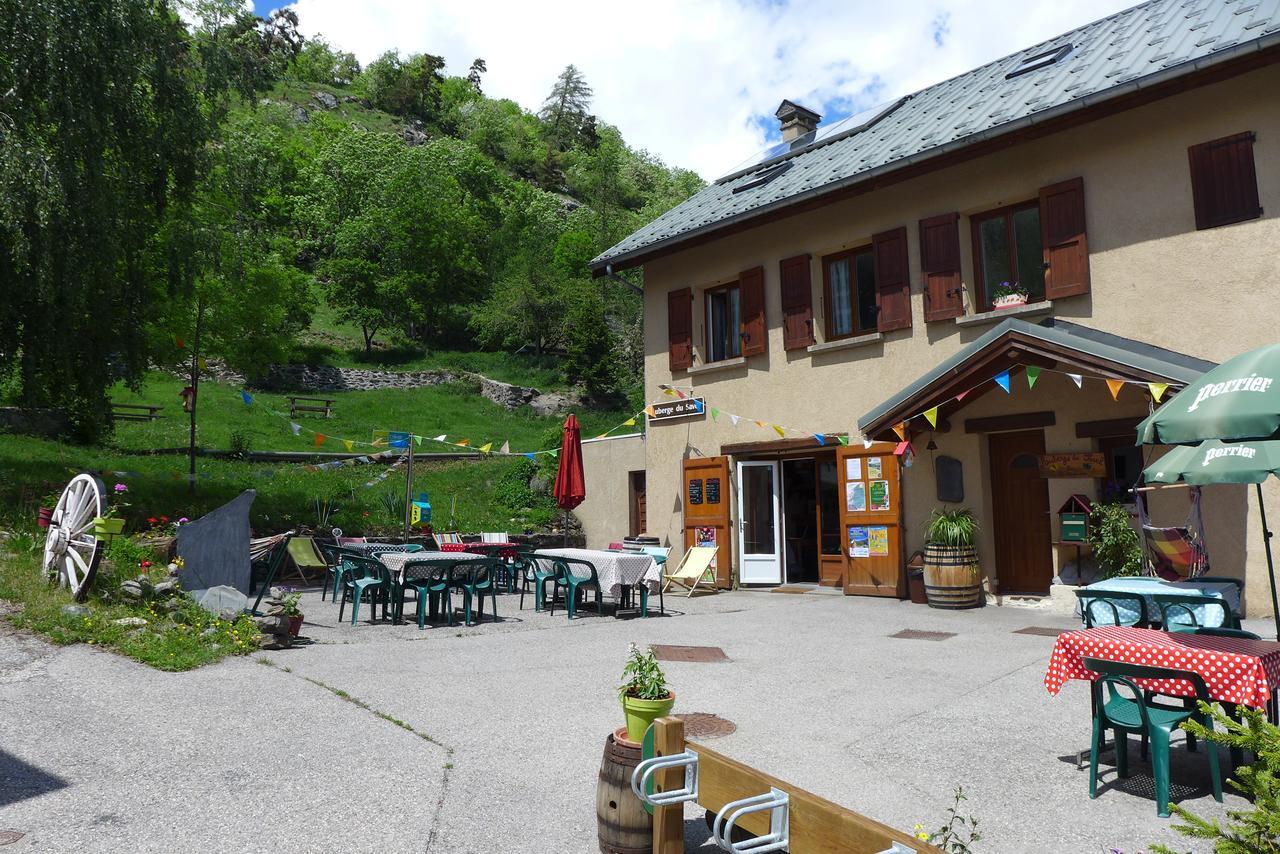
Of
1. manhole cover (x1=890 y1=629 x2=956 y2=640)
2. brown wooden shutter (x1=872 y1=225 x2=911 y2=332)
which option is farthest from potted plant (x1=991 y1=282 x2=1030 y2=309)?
manhole cover (x1=890 y1=629 x2=956 y2=640)

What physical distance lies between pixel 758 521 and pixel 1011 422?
431 cm

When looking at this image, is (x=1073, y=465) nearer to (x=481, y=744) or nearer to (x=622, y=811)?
(x=481, y=744)

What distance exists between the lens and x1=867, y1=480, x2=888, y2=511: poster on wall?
11.6 meters

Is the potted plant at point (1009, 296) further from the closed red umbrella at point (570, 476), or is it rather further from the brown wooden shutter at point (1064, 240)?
the closed red umbrella at point (570, 476)

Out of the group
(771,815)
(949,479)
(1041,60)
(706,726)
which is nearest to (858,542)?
(949,479)

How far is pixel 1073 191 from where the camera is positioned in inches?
397

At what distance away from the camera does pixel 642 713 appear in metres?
3.48

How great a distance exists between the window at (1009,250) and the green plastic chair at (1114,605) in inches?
243

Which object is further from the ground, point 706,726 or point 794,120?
point 794,120

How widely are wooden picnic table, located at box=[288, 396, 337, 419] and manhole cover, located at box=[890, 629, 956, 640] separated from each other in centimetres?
2546

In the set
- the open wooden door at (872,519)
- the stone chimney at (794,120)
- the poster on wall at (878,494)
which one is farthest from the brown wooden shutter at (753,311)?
the stone chimney at (794,120)

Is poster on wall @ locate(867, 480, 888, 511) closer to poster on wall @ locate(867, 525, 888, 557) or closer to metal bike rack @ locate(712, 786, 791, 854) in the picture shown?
poster on wall @ locate(867, 525, 888, 557)

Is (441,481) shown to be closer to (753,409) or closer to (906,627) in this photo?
(753,409)

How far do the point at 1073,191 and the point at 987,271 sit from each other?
1.38 metres
